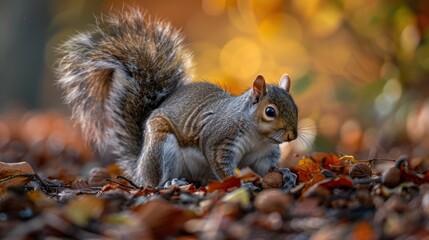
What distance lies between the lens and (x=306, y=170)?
2.92 metres

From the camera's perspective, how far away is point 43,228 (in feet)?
6.53

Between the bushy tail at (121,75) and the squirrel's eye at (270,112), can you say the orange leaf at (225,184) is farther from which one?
the bushy tail at (121,75)

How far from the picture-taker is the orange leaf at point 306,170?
2.88 metres

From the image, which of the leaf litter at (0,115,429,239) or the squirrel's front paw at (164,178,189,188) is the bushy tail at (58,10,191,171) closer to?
the squirrel's front paw at (164,178,189,188)

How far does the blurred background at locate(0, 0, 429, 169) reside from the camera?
4.84 metres

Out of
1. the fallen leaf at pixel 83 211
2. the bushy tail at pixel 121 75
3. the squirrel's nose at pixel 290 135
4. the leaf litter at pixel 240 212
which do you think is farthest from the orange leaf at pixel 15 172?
the squirrel's nose at pixel 290 135

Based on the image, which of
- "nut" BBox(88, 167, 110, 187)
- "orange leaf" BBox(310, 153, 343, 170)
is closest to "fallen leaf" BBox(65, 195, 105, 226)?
"orange leaf" BBox(310, 153, 343, 170)

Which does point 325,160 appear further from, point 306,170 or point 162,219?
point 162,219

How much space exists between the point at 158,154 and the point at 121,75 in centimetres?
48

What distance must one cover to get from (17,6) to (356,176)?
675 cm

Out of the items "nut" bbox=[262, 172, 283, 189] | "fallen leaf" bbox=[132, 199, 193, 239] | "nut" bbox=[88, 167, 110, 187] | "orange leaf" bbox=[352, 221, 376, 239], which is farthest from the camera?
"nut" bbox=[88, 167, 110, 187]

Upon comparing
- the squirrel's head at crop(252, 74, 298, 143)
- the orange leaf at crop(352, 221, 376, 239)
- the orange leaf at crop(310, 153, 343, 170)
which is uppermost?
the squirrel's head at crop(252, 74, 298, 143)

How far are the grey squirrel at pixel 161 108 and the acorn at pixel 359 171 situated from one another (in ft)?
0.97

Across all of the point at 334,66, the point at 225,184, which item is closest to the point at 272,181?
the point at 225,184
